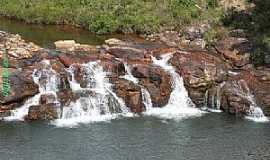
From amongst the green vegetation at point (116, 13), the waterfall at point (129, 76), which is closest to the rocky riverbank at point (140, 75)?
the waterfall at point (129, 76)

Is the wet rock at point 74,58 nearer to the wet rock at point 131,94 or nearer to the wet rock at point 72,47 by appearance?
the wet rock at point 72,47

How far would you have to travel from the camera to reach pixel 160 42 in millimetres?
51438

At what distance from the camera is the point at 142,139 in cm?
3697

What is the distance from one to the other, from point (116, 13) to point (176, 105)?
55.0 feet

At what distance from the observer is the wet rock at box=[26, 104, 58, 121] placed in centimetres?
3938

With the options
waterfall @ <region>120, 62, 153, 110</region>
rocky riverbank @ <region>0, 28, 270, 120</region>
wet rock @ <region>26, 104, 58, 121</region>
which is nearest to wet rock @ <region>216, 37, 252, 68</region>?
rocky riverbank @ <region>0, 28, 270, 120</region>

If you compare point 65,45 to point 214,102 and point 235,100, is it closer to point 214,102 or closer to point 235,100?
point 214,102

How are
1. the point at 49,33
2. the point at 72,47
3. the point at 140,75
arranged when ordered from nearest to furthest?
the point at 140,75 → the point at 72,47 → the point at 49,33

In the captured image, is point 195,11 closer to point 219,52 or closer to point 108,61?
point 219,52

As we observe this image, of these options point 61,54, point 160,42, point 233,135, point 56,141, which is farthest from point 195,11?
point 56,141

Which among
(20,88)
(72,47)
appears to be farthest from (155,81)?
(20,88)

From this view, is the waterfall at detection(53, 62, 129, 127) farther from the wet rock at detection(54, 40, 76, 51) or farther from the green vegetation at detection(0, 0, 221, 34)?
the green vegetation at detection(0, 0, 221, 34)

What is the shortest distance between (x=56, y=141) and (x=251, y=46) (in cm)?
1851

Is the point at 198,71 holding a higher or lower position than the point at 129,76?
higher
